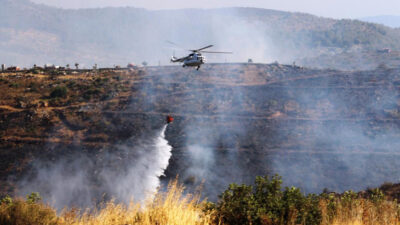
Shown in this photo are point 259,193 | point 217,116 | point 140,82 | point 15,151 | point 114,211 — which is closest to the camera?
point 114,211

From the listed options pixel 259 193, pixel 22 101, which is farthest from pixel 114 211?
pixel 22 101

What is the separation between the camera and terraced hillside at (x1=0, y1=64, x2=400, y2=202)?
41.0 meters

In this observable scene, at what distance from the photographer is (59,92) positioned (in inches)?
2368

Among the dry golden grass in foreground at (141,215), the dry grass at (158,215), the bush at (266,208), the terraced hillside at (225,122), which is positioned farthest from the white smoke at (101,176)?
the dry grass at (158,215)

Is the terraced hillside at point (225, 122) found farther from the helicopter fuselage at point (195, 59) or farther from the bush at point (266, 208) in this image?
the bush at point (266, 208)

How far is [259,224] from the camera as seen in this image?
32.2 ft

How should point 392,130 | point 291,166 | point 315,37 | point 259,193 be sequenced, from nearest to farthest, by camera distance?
1. point 259,193
2. point 291,166
3. point 392,130
4. point 315,37

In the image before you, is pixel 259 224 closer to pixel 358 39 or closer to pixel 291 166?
pixel 291 166

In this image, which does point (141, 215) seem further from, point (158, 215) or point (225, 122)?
point (225, 122)

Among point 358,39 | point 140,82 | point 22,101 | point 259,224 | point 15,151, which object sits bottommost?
point 15,151

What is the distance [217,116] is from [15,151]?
26.9m

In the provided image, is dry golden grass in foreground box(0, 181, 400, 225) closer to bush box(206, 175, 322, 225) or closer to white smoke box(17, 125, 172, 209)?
bush box(206, 175, 322, 225)

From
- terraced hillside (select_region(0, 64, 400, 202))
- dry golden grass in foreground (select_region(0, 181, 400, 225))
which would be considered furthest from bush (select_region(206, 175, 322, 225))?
terraced hillside (select_region(0, 64, 400, 202))

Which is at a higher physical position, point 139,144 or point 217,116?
point 217,116
